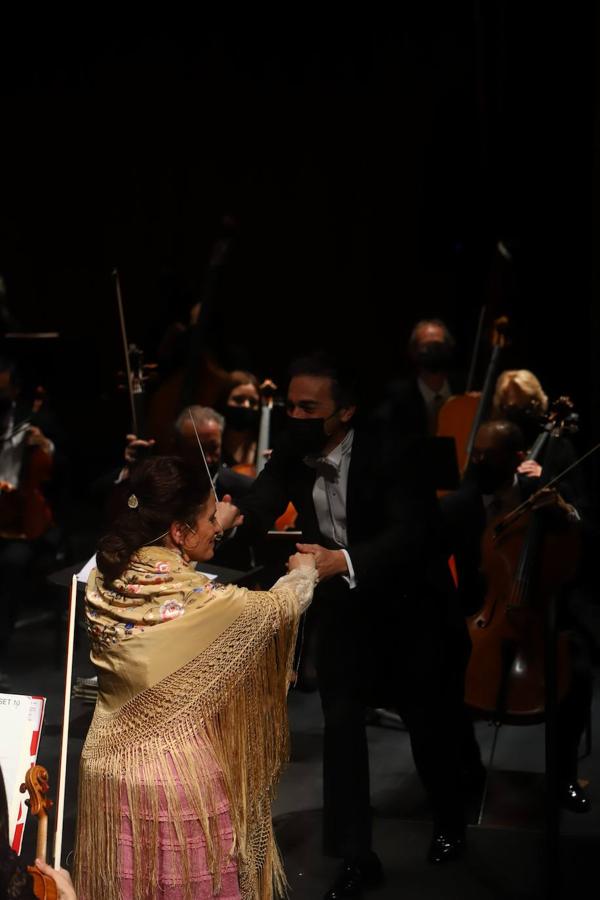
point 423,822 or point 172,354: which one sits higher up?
point 172,354

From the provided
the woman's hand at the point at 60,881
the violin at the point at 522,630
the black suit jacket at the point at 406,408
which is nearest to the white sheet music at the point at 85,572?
the woman's hand at the point at 60,881

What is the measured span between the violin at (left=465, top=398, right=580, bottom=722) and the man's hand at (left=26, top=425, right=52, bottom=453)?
2.12 m

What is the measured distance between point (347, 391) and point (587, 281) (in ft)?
9.01

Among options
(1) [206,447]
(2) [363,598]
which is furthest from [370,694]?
(1) [206,447]

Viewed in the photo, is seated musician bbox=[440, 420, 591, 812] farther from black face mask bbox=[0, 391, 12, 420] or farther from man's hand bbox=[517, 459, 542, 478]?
black face mask bbox=[0, 391, 12, 420]

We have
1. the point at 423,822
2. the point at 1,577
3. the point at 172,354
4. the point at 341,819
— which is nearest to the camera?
the point at 341,819

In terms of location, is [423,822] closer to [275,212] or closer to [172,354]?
[172,354]

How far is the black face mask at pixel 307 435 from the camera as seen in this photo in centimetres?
296

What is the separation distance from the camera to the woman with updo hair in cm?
215

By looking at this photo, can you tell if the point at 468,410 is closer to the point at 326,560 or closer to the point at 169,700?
the point at 326,560

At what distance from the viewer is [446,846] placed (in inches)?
123

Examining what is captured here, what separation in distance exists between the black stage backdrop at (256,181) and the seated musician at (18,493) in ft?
3.54

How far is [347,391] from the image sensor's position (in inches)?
117

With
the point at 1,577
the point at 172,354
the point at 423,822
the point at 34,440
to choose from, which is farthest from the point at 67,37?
the point at 423,822
